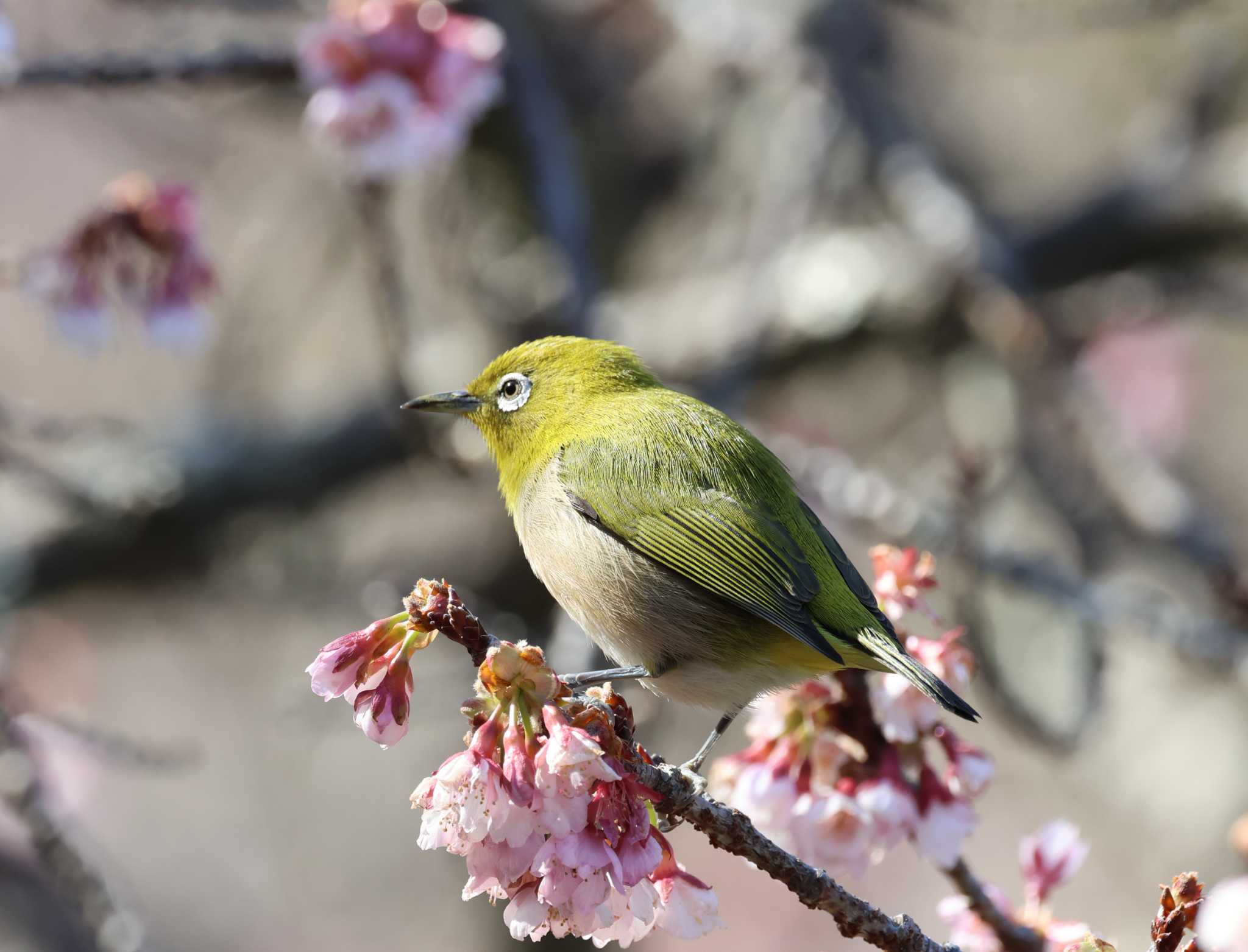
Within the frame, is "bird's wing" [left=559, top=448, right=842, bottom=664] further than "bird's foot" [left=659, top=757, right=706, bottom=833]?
Yes

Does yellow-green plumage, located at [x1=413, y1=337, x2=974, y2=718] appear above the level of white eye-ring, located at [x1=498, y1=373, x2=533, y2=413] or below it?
below

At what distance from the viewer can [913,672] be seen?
1959mm

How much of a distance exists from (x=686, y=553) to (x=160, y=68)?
2.17 meters

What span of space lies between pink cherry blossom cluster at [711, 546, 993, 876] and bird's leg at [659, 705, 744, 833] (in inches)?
2.9

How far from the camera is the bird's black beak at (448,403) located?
9.69ft

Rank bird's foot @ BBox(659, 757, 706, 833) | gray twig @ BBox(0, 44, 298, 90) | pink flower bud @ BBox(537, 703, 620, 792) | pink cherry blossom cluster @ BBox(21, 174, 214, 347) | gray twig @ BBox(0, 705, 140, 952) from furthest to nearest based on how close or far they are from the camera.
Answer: gray twig @ BBox(0, 44, 298, 90), pink cherry blossom cluster @ BBox(21, 174, 214, 347), gray twig @ BBox(0, 705, 140, 952), bird's foot @ BBox(659, 757, 706, 833), pink flower bud @ BBox(537, 703, 620, 792)

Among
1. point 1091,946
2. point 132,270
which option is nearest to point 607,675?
point 1091,946

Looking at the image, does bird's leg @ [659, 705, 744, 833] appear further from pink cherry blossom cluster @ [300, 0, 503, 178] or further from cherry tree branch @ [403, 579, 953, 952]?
pink cherry blossom cluster @ [300, 0, 503, 178]

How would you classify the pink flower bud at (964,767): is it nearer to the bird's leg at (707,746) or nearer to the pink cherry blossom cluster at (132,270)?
the bird's leg at (707,746)

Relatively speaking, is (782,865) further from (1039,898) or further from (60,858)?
(60,858)

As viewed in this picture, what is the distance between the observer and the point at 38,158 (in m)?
7.79

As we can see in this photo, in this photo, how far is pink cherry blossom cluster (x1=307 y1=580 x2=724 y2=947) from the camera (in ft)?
4.69

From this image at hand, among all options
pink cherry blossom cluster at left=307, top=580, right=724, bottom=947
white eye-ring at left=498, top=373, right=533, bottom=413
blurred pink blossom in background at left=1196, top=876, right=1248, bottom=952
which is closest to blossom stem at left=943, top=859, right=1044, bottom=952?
blurred pink blossom in background at left=1196, top=876, right=1248, bottom=952

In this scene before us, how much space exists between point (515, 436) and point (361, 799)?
13.9 ft
